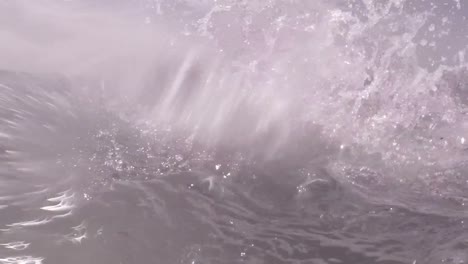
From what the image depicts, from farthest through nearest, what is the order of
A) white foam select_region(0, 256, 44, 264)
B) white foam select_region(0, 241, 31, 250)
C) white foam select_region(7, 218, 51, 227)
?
white foam select_region(7, 218, 51, 227)
white foam select_region(0, 241, 31, 250)
white foam select_region(0, 256, 44, 264)

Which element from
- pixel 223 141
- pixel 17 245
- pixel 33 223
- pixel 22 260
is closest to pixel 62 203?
pixel 33 223

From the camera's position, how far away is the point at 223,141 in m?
4.93

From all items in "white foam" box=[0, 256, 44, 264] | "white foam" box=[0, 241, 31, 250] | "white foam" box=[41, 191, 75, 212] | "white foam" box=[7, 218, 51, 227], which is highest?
"white foam" box=[41, 191, 75, 212]

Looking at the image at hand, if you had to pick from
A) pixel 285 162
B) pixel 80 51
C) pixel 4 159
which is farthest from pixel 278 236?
pixel 80 51

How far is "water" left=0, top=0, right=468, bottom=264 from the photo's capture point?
3074 mm

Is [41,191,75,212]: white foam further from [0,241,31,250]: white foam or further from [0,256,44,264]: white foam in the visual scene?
[0,256,44,264]: white foam

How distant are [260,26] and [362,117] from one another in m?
2.58

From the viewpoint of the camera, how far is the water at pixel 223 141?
10.1 ft

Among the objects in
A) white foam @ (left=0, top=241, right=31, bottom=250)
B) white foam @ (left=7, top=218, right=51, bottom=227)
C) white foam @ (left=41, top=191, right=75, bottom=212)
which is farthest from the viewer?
white foam @ (left=41, top=191, right=75, bottom=212)

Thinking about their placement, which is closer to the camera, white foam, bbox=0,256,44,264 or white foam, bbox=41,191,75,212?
white foam, bbox=0,256,44,264

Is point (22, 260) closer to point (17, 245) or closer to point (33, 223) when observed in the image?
point (17, 245)

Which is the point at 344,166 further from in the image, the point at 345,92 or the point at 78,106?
the point at 78,106

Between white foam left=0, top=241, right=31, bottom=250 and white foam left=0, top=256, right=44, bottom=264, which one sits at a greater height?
white foam left=0, top=241, right=31, bottom=250

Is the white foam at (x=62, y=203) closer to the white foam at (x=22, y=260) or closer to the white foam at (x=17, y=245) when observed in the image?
the white foam at (x=17, y=245)
